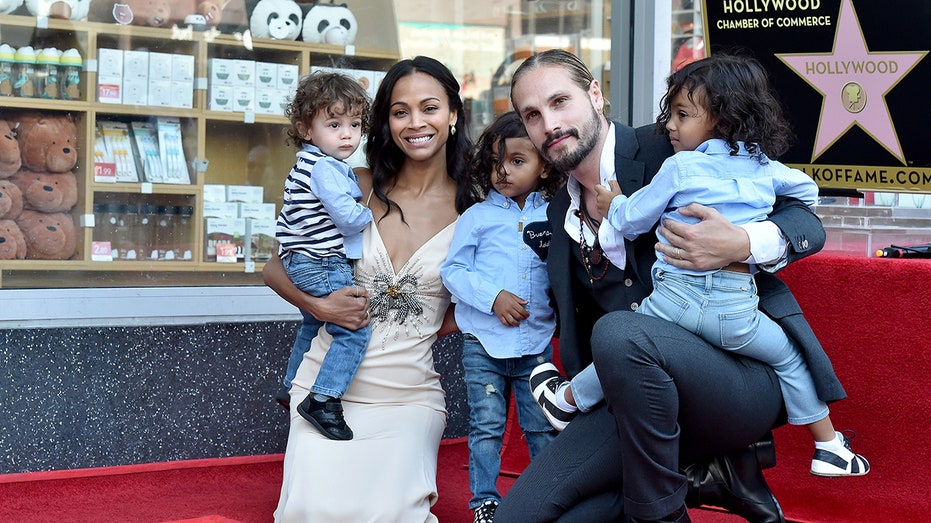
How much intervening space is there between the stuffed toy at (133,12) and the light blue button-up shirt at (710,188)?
2.43m

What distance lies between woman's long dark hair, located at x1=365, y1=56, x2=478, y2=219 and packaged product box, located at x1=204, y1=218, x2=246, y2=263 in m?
1.16

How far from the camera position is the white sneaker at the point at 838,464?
7.93 feet

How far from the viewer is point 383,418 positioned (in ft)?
10.2

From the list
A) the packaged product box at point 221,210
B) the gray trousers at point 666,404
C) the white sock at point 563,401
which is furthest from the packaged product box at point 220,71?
the gray trousers at point 666,404

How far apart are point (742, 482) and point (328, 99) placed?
1.52 metres

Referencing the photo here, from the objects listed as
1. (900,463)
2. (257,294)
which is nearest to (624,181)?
(900,463)

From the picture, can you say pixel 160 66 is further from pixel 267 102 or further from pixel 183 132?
pixel 267 102

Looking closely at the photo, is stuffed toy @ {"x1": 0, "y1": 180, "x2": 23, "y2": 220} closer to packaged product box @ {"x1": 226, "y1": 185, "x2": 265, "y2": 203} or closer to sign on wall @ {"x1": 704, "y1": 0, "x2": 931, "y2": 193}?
packaged product box @ {"x1": 226, "y1": 185, "x2": 265, "y2": 203}

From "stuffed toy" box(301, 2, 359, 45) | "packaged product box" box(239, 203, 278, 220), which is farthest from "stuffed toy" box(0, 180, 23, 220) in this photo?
"stuffed toy" box(301, 2, 359, 45)

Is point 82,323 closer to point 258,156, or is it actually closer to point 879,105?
point 258,156

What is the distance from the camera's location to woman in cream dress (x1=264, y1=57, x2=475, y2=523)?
116 inches

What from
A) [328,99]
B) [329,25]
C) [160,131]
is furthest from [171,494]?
[329,25]

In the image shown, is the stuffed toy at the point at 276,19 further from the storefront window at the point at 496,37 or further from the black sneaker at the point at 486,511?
the black sneaker at the point at 486,511

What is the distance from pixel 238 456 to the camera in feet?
13.2
